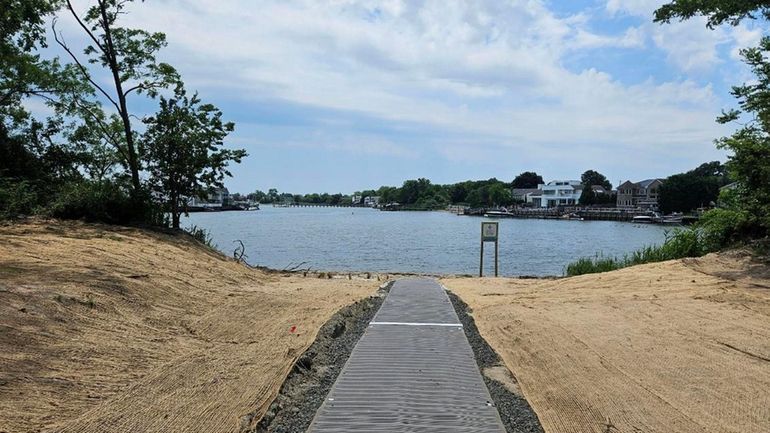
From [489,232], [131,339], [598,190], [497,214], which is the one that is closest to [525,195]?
[598,190]

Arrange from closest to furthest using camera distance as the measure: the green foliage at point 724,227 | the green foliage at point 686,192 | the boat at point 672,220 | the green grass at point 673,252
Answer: the green foliage at point 724,227 → the green grass at point 673,252 → the boat at point 672,220 → the green foliage at point 686,192

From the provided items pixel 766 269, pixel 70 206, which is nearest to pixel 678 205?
pixel 766 269

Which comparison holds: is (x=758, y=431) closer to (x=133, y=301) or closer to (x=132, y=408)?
(x=132, y=408)

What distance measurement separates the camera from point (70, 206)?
14.5 m

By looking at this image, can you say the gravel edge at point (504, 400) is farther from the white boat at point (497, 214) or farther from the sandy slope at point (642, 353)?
the white boat at point (497, 214)

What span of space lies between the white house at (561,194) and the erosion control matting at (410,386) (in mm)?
143568

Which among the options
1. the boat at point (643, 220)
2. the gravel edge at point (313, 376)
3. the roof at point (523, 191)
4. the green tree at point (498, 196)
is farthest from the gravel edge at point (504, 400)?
the roof at point (523, 191)

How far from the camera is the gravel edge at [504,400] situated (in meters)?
4.26

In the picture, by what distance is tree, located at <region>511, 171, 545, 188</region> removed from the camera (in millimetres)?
180500

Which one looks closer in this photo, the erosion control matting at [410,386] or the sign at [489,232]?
the erosion control matting at [410,386]

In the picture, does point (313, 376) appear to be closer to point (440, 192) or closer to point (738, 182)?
point (738, 182)

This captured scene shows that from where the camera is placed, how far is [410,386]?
498cm

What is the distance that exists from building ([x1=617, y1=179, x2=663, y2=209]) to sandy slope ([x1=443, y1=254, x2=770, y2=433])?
407ft

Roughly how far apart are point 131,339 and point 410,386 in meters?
3.17
